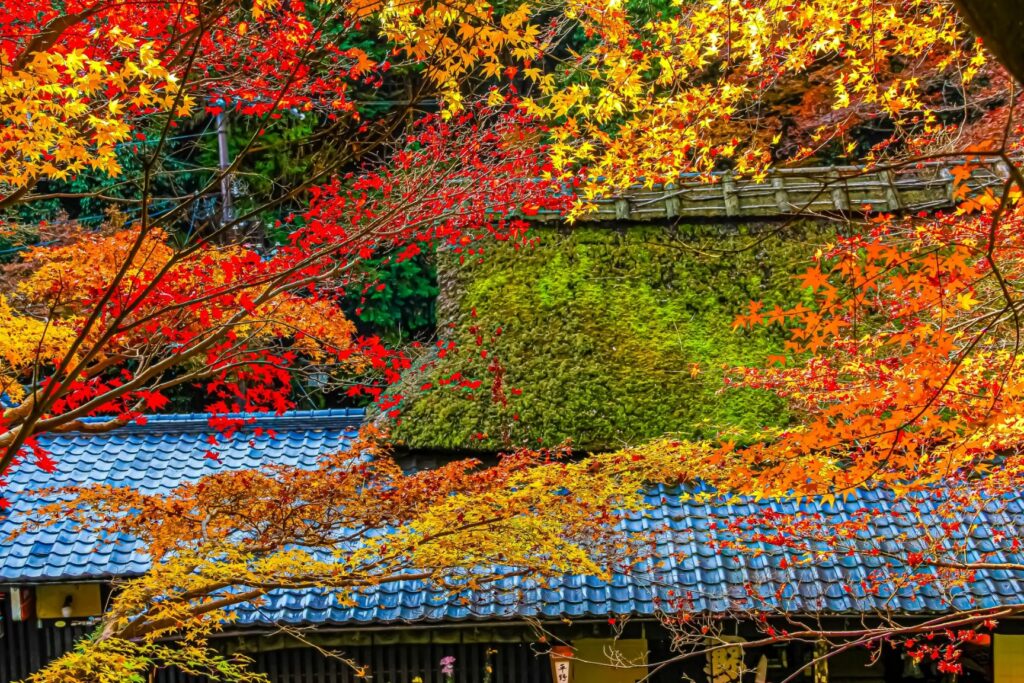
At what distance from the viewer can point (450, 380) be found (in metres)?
7.96

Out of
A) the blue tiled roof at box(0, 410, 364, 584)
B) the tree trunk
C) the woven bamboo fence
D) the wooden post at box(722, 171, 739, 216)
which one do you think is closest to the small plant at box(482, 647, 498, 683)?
the blue tiled roof at box(0, 410, 364, 584)

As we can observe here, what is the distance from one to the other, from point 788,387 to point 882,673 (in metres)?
2.56

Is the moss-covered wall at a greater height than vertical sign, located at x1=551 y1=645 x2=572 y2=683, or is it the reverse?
the moss-covered wall

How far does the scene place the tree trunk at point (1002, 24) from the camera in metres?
1.32

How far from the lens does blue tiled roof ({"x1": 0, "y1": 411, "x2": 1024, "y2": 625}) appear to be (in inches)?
254

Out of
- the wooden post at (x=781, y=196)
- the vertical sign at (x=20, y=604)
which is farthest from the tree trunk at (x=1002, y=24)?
the vertical sign at (x=20, y=604)

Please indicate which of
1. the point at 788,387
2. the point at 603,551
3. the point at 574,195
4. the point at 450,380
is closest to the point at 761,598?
the point at 603,551

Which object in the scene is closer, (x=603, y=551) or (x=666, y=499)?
(x=603, y=551)

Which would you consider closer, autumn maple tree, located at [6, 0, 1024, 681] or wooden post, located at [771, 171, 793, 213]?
autumn maple tree, located at [6, 0, 1024, 681]

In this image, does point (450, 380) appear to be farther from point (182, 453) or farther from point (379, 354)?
point (182, 453)

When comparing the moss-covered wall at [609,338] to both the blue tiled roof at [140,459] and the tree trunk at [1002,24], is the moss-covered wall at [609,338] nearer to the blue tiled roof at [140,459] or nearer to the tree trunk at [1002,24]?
the blue tiled roof at [140,459]

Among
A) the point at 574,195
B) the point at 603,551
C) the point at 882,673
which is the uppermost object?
the point at 574,195

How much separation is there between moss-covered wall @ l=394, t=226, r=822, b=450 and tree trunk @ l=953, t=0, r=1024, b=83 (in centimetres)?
617

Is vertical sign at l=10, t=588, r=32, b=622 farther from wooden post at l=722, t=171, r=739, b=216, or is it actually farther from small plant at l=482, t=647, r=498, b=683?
wooden post at l=722, t=171, r=739, b=216
